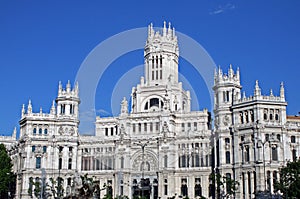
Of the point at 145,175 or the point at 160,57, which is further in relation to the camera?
the point at 160,57

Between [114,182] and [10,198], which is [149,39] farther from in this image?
[10,198]

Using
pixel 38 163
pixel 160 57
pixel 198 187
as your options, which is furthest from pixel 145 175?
pixel 160 57

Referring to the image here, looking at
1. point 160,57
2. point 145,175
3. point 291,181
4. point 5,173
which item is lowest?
point 291,181

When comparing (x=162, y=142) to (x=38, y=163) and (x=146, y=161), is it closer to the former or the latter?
(x=146, y=161)

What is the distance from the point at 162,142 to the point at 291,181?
40.9 metres

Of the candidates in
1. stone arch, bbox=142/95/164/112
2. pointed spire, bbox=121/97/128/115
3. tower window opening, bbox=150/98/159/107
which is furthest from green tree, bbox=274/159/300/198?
pointed spire, bbox=121/97/128/115

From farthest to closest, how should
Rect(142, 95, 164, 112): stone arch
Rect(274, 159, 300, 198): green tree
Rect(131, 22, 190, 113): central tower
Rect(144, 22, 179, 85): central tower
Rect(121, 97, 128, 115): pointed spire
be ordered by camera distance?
1. Rect(144, 22, 179, 85): central tower
2. Rect(142, 95, 164, 112): stone arch
3. Rect(131, 22, 190, 113): central tower
4. Rect(121, 97, 128, 115): pointed spire
5. Rect(274, 159, 300, 198): green tree

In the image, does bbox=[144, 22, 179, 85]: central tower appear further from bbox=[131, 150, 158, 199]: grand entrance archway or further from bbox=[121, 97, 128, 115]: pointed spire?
bbox=[131, 150, 158, 199]: grand entrance archway

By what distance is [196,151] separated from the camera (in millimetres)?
123375

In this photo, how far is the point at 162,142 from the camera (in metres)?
125

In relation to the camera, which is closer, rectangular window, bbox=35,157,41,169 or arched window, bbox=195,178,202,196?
arched window, bbox=195,178,202,196

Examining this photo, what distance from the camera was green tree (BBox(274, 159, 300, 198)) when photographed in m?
87.4

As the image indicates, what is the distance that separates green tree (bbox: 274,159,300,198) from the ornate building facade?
1488 centimetres

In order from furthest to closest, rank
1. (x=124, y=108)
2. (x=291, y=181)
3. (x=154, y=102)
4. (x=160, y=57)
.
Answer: (x=160, y=57)
(x=154, y=102)
(x=124, y=108)
(x=291, y=181)
